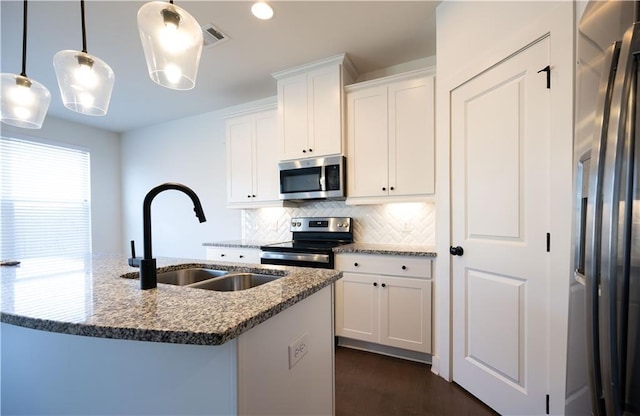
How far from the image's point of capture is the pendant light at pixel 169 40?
3.41ft

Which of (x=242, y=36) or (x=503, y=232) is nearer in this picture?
(x=503, y=232)

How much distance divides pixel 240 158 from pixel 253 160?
0.68 feet

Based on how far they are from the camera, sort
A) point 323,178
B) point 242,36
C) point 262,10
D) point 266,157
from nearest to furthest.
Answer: point 262,10
point 242,36
point 323,178
point 266,157

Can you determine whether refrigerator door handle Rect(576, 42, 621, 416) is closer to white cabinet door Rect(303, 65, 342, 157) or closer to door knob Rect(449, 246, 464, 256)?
door knob Rect(449, 246, 464, 256)

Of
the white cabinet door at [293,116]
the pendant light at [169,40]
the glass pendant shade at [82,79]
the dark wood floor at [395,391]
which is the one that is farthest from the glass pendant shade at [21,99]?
the dark wood floor at [395,391]

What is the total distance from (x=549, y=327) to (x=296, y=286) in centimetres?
134

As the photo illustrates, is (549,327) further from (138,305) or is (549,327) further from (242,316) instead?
(138,305)

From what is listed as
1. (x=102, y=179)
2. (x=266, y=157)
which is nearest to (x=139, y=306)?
(x=266, y=157)

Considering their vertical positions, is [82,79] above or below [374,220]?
above

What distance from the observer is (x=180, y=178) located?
4215mm

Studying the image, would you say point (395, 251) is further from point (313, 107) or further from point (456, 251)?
point (313, 107)

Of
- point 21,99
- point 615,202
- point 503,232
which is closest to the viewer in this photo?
point 615,202

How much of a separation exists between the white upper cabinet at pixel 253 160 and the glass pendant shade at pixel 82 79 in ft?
5.83

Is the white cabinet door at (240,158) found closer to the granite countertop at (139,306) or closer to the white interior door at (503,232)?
the granite countertop at (139,306)
